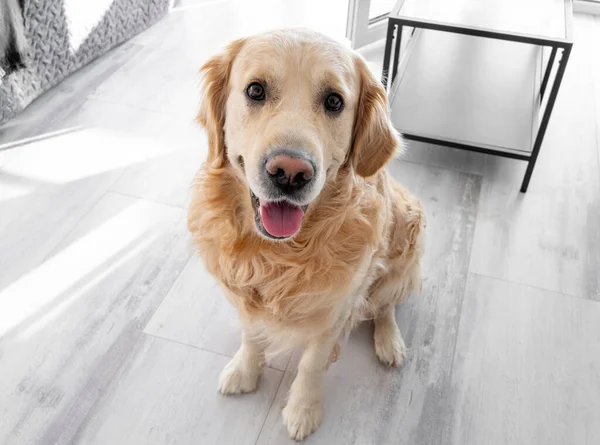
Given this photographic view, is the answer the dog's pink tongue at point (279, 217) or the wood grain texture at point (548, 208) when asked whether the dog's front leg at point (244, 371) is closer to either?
the dog's pink tongue at point (279, 217)

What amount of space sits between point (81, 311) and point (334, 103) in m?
A: 1.21

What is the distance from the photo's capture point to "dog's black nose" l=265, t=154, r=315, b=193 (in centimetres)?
114

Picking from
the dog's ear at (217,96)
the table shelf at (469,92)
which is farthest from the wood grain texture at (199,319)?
the table shelf at (469,92)

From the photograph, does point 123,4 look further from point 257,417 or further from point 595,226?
point 595,226

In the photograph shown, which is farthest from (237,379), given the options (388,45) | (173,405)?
(388,45)

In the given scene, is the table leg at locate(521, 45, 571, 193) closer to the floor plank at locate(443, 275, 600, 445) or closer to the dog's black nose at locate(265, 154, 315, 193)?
the floor plank at locate(443, 275, 600, 445)

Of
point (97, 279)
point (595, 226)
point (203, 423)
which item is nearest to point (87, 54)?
point (97, 279)

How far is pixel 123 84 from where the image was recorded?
2967 mm

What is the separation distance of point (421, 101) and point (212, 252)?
1569mm

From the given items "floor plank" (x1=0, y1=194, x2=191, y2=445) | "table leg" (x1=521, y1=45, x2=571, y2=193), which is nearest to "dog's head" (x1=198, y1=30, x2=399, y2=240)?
"floor plank" (x1=0, y1=194, x2=191, y2=445)

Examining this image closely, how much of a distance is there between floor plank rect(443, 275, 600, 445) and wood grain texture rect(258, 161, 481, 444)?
0.19 feet

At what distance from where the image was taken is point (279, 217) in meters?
1.29

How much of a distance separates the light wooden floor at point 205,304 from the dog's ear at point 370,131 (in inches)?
30.4

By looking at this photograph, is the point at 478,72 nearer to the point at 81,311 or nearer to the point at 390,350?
the point at 390,350
